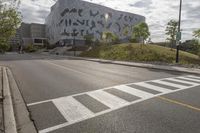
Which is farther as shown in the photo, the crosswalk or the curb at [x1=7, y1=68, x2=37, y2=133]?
the crosswalk

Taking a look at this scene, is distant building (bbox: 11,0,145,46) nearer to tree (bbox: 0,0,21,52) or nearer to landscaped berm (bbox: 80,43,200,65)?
landscaped berm (bbox: 80,43,200,65)

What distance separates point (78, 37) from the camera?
104 m

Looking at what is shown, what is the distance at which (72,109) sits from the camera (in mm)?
6965

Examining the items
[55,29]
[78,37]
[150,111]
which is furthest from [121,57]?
[55,29]

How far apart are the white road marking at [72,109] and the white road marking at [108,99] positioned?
88 centimetres

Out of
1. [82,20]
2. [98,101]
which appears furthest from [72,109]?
[82,20]

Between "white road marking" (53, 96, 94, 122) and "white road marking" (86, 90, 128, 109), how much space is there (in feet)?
2.88

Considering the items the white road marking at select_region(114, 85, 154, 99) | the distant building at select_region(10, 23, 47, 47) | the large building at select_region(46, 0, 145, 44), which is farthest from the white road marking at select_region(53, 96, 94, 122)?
the distant building at select_region(10, 23, 47, 47)

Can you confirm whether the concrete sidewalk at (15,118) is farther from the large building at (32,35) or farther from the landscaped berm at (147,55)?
the large building at (32,35)

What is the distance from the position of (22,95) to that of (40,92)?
805 mm

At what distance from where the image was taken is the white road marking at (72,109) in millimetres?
6277

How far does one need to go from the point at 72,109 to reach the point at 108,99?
67.5 inches

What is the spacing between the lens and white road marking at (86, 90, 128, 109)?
7.49 m

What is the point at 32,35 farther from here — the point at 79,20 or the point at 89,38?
the point at 89,38
